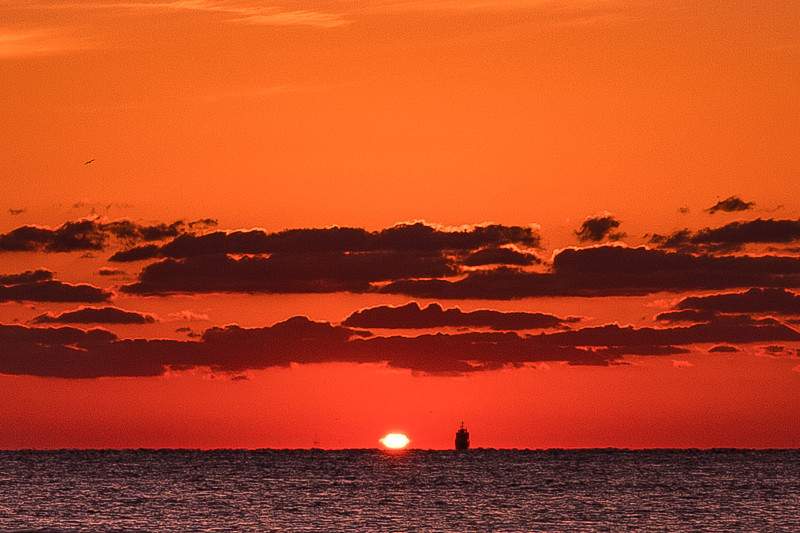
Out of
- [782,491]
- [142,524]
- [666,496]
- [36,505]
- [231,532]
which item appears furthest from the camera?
[782,491]

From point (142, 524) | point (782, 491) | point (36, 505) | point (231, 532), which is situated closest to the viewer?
point (231, 532)

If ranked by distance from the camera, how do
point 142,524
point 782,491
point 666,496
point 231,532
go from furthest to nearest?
point 782,491, point 666,496, point 142,524, point 231,532

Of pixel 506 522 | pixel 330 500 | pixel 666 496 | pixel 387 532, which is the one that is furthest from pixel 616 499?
pixel 387 532

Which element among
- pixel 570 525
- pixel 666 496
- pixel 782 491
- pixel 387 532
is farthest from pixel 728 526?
pixel 782 491

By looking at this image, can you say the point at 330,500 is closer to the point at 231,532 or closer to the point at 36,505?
the point at 36,505

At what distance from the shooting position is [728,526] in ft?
451

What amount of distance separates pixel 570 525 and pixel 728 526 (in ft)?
51.7

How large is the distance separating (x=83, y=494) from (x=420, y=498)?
3984cm

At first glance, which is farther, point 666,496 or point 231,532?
point 666,496

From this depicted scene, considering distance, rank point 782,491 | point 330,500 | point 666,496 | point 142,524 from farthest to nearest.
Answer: point 782,491 < point 666,496 < point 330,500 < point 142,524

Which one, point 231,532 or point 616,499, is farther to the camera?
point 616,499

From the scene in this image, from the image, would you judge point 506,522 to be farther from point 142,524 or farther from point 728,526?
point 142,524

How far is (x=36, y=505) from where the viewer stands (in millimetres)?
149125

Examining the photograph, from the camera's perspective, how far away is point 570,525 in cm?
13300
